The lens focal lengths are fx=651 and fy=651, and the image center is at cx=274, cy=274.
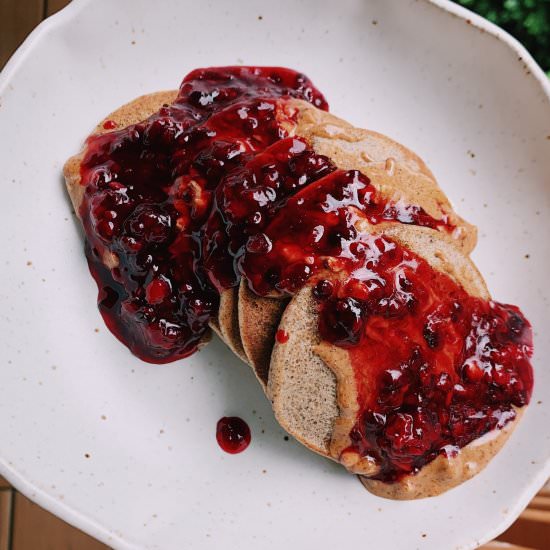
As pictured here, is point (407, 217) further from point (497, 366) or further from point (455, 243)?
point (497, 366)

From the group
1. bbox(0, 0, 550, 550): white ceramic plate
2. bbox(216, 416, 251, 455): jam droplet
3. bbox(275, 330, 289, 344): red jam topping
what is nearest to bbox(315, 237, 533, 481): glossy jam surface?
bbox(275, 330, 289, 344): red jam topping

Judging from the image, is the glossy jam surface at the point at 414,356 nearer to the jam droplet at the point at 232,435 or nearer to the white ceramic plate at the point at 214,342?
the white ceramic plate at the point at 214,342

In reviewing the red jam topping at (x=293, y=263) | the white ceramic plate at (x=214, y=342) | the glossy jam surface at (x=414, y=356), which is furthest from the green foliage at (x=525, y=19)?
the glossy jam surface at (x=414, y=356)

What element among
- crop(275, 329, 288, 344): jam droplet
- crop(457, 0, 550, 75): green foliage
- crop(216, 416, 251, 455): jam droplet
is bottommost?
crop(216, 416, 251, 455): jam droplet

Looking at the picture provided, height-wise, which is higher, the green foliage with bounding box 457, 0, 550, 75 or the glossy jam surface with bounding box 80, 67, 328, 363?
the green foliage with bounding box 457, 0, 550, 75

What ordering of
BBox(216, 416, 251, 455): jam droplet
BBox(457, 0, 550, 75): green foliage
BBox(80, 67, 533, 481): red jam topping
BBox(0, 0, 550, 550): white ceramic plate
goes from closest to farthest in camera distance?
BBox(80, 67, 533, 481): red jam topping
BBox(0, 0, 550, 550): white ceramic plate
BBox(216, 416, 251, 455): jam droplet
BBox(457, 0, 550, 75): green foliage

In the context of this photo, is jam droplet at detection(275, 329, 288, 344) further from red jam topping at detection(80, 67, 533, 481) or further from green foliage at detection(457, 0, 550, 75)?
green foliage at detection(457, 0, 550, 75)

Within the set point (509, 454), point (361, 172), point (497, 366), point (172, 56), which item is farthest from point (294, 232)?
point (509, 454)
